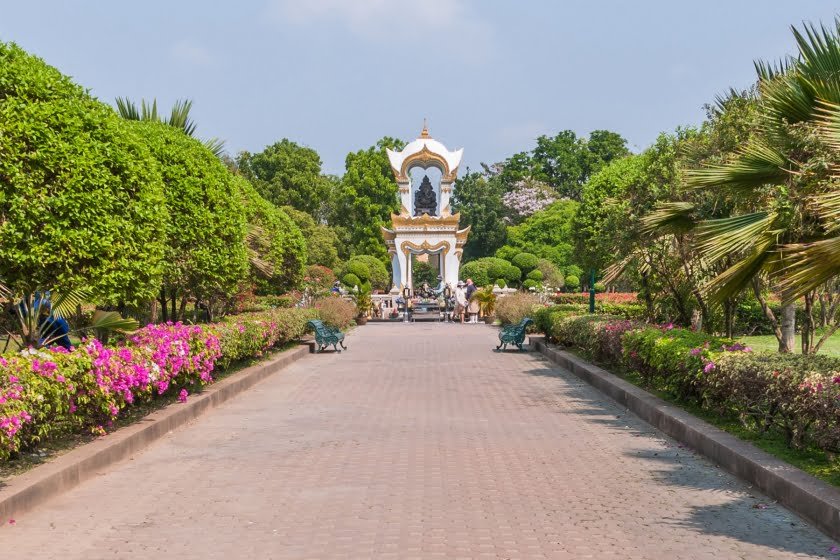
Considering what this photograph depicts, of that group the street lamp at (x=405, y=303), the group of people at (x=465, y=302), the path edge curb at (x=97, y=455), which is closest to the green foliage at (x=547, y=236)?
the street lamp at (x=405, y=303)

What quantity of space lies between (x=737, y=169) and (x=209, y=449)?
20.9ft

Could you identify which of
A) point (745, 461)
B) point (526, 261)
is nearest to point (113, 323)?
point (745, 461)

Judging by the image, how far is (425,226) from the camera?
53781mm

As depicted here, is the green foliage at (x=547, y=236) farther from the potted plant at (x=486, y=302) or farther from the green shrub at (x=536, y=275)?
the potted plant at (x=486, y=302)

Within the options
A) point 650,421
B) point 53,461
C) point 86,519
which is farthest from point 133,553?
point 650,421

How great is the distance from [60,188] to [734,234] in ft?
22.8

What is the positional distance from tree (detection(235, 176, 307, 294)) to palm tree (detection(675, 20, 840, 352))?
43.8ft

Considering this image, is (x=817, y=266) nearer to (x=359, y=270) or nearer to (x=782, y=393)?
(x=782, y=393)

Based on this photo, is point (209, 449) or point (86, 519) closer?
point (86, 519)

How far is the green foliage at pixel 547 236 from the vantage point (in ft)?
209

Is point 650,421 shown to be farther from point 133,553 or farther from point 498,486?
Result: point 133,553

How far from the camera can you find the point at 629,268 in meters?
20.7

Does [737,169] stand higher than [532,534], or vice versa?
[737,169]

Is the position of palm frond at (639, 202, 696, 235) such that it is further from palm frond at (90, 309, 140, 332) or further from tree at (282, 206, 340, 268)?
tree at (282, 206, 340, 268)
